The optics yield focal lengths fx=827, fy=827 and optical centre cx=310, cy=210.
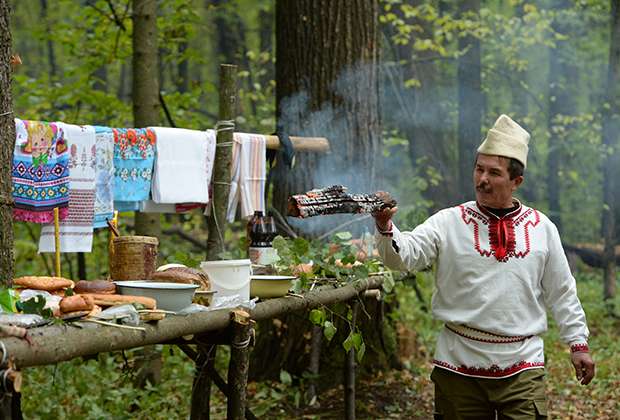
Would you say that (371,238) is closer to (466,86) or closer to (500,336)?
(500,336)

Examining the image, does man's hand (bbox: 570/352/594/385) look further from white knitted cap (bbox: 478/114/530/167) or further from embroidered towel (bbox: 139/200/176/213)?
embroidered towel (bbox: 139/200/176/213)

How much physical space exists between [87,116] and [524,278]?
6.52 metres

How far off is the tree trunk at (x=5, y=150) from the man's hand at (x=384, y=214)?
1.79 metres

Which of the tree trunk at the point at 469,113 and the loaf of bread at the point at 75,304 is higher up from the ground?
the tree trunk at the point at 469,113

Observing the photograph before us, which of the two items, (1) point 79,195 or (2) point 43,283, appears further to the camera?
(1) point 79,195

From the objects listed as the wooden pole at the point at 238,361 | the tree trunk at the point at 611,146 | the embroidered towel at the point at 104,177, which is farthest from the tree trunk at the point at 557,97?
the wooden pole at the point at 238,361

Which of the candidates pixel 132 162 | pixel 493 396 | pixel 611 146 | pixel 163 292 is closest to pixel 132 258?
pixel 163 292

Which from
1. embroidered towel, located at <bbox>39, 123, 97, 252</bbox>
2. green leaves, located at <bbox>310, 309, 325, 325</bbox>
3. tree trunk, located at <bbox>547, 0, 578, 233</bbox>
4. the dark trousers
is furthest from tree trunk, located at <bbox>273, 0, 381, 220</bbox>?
tree trunk, located at <bbox>547, 0, 578, 233</bbox>

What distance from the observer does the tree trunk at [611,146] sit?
1262 cm

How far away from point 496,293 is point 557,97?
1872 cm

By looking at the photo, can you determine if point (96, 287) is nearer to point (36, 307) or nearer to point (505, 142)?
point (36, 307)

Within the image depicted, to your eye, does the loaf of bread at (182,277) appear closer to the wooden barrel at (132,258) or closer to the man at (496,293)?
the wooden barrel at (132,258)

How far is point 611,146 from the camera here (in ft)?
45.7

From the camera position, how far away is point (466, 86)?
56.6 ft
